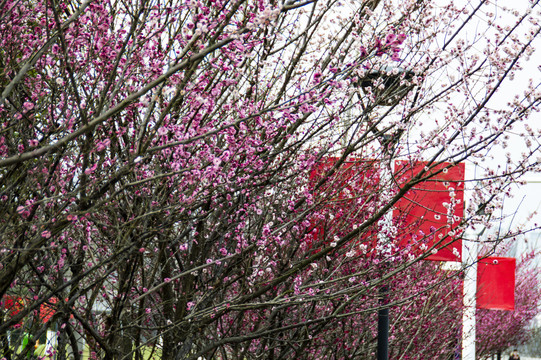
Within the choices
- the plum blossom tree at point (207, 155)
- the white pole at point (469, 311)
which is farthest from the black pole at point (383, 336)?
the white pole at point (469, 311)

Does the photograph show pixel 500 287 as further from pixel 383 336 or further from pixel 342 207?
pixel 383 336

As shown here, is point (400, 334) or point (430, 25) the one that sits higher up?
point (430, 25)

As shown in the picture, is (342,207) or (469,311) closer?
(342,207)

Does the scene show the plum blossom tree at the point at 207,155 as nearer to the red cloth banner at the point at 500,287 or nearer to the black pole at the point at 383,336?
the black pole at the point at 383,336

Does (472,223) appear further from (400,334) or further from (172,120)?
(400,334)

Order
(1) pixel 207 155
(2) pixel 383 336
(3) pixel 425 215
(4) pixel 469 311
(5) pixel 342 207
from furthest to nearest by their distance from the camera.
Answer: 1. (4) pixel 469 311
2. (3) pixel 425 215
3. (5) pixel 342 207
4. (2) pixel 383 336
5. (1) pixel 207 155

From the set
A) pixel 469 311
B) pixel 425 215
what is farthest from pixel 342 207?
pixel 469 311

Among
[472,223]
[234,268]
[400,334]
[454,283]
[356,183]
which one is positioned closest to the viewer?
[472,223]

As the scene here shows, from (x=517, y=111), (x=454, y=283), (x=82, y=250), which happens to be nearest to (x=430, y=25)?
(x=517, y=111)

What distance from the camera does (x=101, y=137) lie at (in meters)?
5.14

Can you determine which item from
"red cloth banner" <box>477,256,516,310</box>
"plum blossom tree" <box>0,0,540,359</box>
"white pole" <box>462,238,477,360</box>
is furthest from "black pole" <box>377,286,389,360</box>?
"red cloth banner" <box>477,256,516,310</box>

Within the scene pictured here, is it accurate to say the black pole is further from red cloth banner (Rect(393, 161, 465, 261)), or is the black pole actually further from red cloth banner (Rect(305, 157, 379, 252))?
red cloth banner (Rect(393, 161, 465, 261))

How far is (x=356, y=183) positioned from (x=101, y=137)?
3.99 m

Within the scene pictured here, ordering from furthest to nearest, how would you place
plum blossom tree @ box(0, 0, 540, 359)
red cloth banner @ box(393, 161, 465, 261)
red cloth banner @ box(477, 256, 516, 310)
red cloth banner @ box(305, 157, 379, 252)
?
red cloth banner @ box(477, 256, 516, 310) → red cloth banner @ box(393, 161, 465, 261) → red cloth banner @ box(305, 157, 379, 252) → plum blossom tree @ box(0, 0, 540, 359)
